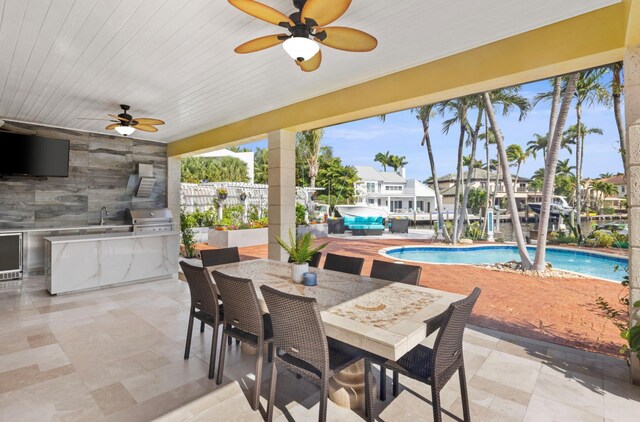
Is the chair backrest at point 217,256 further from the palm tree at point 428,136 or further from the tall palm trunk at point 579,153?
the tall palm trunk at point 579,153

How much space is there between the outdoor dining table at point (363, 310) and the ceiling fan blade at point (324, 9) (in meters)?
1.77

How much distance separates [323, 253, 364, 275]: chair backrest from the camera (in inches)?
122

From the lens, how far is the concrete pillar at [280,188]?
194 inches

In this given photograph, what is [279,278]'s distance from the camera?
2.77 meters

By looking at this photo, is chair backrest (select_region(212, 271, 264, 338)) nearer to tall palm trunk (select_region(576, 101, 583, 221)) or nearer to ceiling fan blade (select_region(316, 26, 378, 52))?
ceiling fan blade (select_region(316, 26, 378, 52))

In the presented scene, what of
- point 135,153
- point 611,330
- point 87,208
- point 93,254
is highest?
point 135,153

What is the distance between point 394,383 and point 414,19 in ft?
8.79

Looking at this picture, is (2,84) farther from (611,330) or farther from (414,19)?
(611,330)

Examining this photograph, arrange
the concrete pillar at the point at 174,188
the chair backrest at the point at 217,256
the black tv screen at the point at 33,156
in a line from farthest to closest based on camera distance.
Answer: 1. the concrete pillar at the point at 174,188
2. the black tv screen at the point at 33,156
3. the chair backrest at the point at 217,256

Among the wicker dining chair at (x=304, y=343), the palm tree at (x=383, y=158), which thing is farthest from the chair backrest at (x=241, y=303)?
the palm tree at (x=383, y=158)

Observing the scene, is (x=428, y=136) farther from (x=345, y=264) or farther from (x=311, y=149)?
(x=311, y=149)

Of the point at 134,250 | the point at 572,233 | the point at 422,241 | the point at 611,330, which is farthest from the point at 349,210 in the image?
the point at 611,330

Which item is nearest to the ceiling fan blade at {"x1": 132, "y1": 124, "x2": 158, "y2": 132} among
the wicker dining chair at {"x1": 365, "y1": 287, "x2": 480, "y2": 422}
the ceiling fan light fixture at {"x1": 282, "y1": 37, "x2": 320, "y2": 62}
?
the ceiling fan light fixture at {"x1": 282, "y1": 37, "x2": 320, "y2": 62}

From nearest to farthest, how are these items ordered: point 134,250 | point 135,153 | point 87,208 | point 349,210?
1. point 134,250
2. point 87,208
3. point 135,153
4. point 349,210
